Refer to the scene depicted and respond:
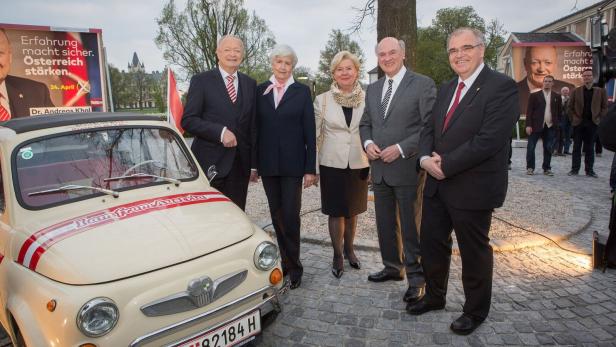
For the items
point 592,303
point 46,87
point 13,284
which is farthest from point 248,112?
point 46,87

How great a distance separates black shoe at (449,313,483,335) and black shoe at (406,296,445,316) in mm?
289

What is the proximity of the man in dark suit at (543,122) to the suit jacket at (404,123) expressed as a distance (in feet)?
25.0

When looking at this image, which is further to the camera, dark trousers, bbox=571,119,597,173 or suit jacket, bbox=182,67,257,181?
dark trousers, bbox=571,119,597,173

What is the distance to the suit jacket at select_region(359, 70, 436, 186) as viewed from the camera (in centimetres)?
362

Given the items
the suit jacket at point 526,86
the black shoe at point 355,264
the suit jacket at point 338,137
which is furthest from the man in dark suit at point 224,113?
the suit jacket at point 526,86

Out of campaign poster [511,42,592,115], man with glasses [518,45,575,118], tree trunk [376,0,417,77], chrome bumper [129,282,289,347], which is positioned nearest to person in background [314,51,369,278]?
chrome bumper [129,282,289,347]

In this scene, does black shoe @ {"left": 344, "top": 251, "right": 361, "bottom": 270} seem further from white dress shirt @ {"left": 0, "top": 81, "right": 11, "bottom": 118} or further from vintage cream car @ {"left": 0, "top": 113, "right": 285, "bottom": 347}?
white dress shirt @ {"left": 0, "top": 81, "right": 11, "bottom": 118}

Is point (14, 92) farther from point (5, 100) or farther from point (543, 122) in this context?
point (543, 122)

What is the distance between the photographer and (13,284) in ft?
8.04

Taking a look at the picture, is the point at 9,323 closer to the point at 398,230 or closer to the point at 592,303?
the point at 398,230

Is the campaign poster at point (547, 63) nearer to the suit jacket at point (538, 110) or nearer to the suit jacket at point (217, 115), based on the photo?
the suit jacket at point (538, 110)

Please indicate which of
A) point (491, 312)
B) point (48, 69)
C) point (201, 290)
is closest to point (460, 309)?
point (491, 312)

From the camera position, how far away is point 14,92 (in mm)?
11414

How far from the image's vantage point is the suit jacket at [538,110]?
976 centimetres
